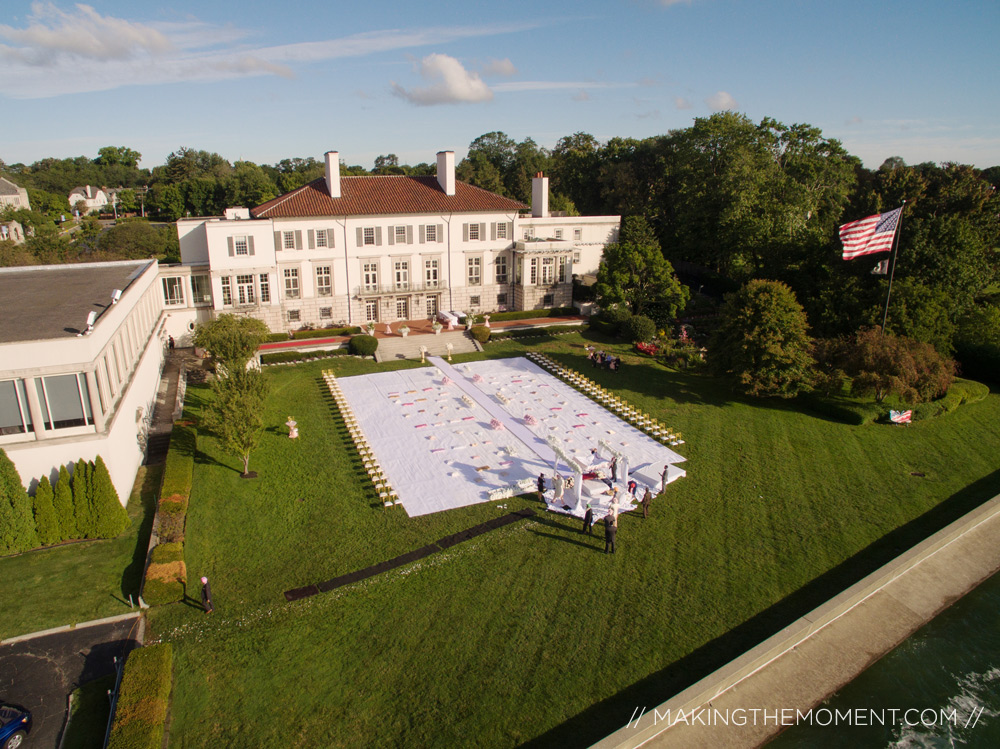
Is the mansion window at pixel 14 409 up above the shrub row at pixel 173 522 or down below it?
above

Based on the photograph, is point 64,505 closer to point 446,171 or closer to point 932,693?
point 932,693

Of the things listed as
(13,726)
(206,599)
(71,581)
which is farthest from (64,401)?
(13,726)

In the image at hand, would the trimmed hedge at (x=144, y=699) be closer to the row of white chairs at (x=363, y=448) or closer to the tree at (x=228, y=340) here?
the row of white chairs at (x=363, y=448)

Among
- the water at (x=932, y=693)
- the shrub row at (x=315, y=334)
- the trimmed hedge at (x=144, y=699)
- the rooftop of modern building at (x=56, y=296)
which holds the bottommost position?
the water at (x=932, y=693)

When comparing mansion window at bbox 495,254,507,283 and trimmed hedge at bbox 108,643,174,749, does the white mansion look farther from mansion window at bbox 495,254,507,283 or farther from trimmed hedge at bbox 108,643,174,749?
trimmed hedge at bbox 108,643,174,749

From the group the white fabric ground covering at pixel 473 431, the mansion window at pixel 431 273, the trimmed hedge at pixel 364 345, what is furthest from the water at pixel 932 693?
the mansion window at pixel 431 273

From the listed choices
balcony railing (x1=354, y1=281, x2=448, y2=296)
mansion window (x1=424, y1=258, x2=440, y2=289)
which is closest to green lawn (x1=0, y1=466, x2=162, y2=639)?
balcony railing (x1=354, y1=281, x2=448, y2=296)

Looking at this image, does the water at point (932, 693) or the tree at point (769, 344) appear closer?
the water at point (932, 693)
